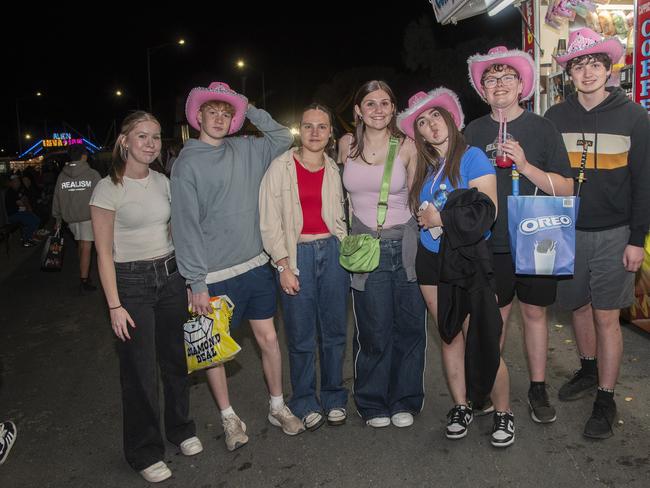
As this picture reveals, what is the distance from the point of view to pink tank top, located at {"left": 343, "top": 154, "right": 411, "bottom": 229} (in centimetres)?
336

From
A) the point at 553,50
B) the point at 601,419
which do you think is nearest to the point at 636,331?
the point at 601,419

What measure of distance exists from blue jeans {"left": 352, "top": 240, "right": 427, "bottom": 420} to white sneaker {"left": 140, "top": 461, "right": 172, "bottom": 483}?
1.25 m

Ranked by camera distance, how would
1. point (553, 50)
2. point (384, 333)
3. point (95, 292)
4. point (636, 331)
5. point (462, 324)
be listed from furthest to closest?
point (95, 292)
point (553, 50)
point (636, 331)
point (384, 333)
point (462, 324)

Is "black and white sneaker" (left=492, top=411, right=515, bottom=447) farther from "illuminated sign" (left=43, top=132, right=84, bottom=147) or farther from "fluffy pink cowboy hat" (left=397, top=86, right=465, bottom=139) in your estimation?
"illuminated sign" (left=43, top=132, right=84, bottom=147)

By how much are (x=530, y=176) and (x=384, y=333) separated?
4.28ft

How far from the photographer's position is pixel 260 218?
3426 millimetres

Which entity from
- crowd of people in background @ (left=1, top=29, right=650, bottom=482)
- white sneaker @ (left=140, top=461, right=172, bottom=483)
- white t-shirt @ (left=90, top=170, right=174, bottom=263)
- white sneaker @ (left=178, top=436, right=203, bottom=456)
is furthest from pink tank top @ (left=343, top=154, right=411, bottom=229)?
white sneaker @ (left=140, top=461, right=172, bottom=483)

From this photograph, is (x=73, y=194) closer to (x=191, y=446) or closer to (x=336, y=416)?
(x=191, y=446)

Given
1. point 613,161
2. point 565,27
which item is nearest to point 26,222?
point 565,27

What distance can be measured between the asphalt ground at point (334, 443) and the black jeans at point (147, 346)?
24 cm

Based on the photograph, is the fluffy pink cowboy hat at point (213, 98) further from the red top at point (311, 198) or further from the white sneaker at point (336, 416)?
the white sneaker at point (336, 416)

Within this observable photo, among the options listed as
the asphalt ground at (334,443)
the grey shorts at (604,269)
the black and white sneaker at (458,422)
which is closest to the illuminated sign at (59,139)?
the asphalt ground at (334,443)

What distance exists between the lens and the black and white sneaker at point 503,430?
3.28 meters

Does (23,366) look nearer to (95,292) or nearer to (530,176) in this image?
(95,292)
